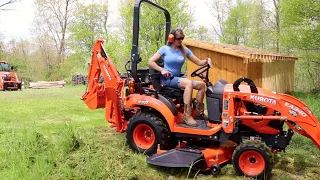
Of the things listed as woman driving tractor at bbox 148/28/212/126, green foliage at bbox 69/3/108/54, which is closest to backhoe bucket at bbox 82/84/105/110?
woman driving tractor at bbox 148/28/212/126

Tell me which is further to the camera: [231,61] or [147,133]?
[231,61]

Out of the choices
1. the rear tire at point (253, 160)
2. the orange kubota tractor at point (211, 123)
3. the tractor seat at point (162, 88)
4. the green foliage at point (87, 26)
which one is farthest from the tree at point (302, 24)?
the green foliage at point (87, 26)

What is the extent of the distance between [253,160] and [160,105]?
1612 millimetres

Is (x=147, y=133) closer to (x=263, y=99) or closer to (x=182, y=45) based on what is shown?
(x=182, y=45)

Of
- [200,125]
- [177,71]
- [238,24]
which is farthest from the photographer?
[238,24]

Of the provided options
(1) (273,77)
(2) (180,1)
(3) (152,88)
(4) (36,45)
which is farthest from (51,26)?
(3) (152,88)

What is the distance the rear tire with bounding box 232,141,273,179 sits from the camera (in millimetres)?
4379

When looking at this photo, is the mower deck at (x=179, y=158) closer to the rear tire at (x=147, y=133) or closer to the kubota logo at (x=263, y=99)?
the rear tire at (x=147, y=133)

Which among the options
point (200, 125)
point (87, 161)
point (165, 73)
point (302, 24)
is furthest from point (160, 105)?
point (302, 24)

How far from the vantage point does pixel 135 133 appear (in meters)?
5.69

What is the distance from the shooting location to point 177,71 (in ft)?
18.1

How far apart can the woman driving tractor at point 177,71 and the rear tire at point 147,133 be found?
0.39m

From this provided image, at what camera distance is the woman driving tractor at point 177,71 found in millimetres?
5250

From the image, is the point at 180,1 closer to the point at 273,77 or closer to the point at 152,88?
the point at 273,77
